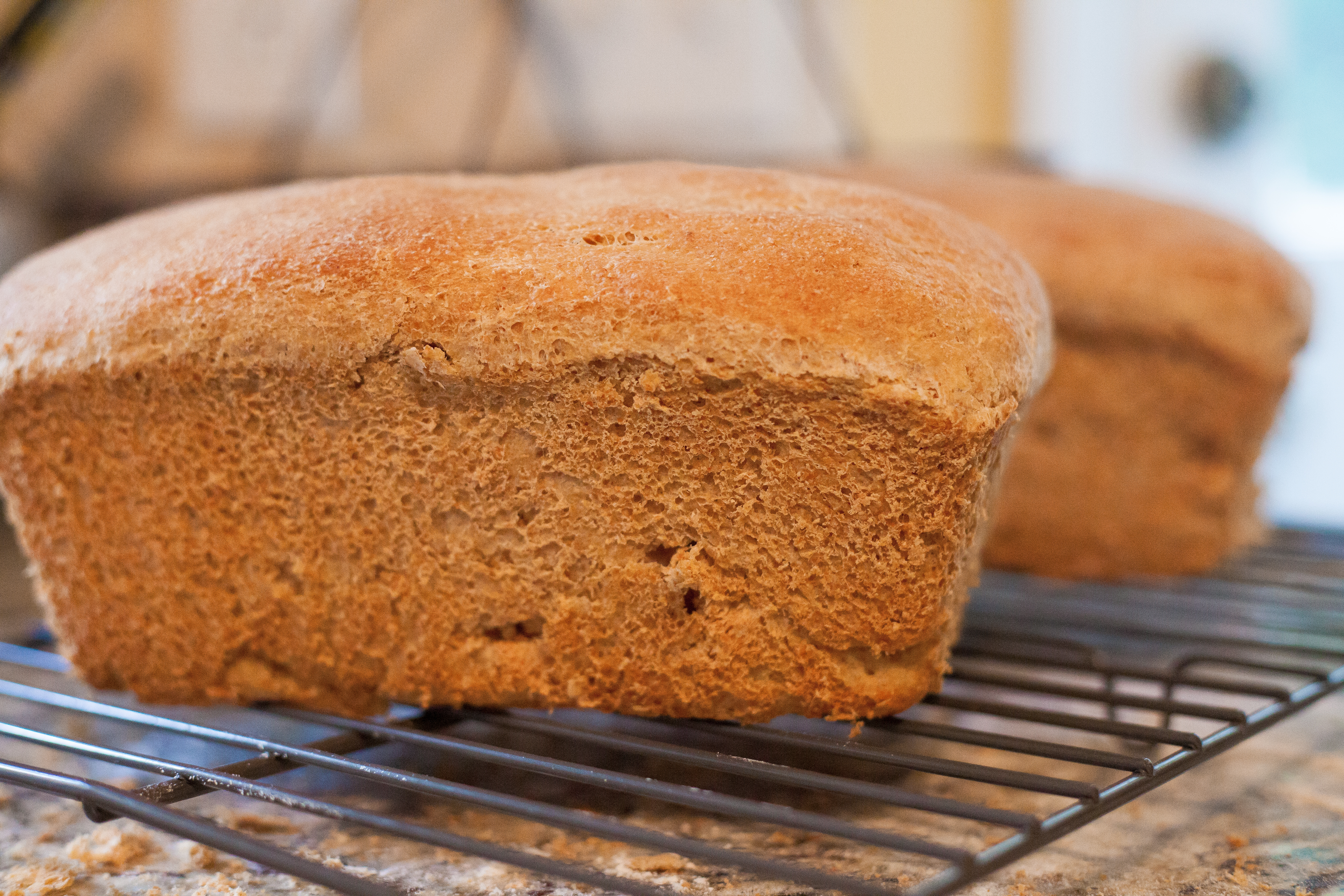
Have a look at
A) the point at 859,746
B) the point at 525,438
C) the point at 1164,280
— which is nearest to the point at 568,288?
the point at 525,438

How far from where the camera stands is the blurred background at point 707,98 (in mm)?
2277

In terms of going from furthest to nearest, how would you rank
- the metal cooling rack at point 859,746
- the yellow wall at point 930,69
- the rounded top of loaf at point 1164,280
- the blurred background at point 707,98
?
the yellow wall at point 930,69 < the blurred background at point 707,98 < the rounded top of loaf at point 1164,280 < the metal cooling rack at point 859,746

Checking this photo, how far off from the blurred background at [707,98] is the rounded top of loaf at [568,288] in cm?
83

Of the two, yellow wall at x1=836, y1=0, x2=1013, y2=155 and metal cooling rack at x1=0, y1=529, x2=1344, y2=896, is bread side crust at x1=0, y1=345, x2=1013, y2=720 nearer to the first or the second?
metal cooling rack at x1=0, y1=529, x2=1344, y2=896

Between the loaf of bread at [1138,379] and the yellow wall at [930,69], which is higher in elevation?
the yellow wall at [930,69]

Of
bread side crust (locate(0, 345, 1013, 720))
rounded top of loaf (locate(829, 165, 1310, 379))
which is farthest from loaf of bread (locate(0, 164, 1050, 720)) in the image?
rounded top of loaf (locate(829, 165, 1310, 379))

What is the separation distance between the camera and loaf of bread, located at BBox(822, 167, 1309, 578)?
1529 millimetres

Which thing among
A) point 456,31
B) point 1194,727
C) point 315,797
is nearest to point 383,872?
point 315,797

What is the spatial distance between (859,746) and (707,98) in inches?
84.0

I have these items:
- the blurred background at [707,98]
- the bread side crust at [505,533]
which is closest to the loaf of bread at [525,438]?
the bread side crust at [505,533]

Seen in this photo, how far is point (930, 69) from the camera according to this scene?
3.35 metres

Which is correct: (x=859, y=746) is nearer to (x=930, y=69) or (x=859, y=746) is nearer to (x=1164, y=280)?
(x=1164, y=280)

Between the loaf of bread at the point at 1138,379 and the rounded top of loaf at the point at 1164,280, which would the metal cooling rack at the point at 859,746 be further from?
the rounded top of loaf at the point at 1164,280

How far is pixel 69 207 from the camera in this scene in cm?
228
